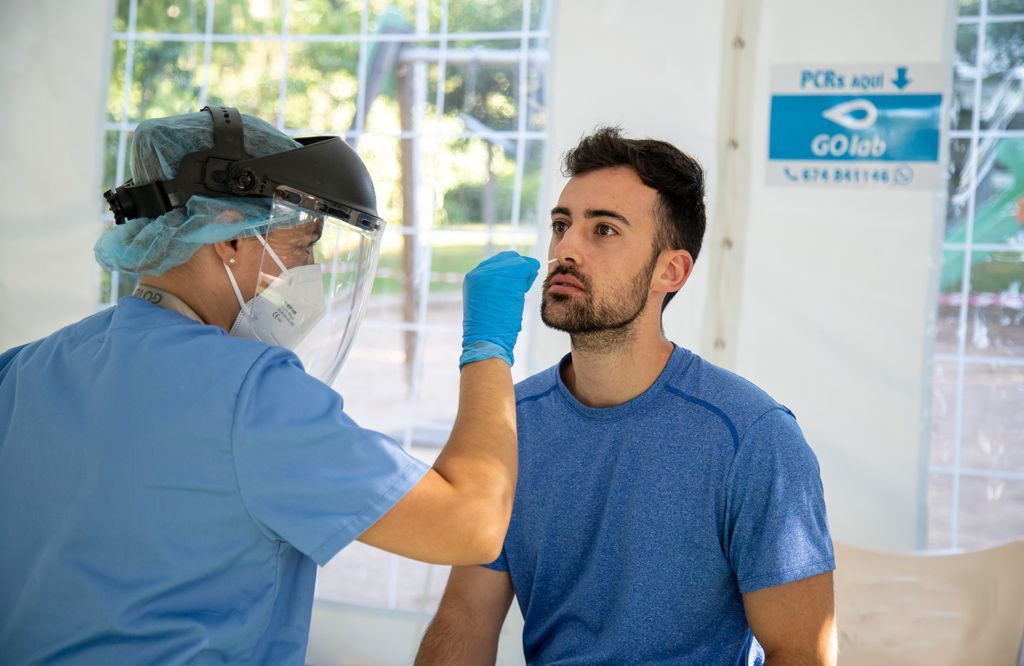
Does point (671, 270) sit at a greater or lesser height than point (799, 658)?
greater

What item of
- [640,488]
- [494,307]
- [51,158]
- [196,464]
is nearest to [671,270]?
[640,488]

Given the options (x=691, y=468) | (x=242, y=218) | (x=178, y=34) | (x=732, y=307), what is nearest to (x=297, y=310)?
(x=242, y=218)

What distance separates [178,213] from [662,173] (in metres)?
0.99

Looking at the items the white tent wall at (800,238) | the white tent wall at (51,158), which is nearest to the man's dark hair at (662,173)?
the white tent wall at (800,238)

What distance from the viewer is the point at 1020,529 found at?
226 cm

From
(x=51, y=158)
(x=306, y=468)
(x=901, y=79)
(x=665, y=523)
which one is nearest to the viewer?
(x=306, y=468)

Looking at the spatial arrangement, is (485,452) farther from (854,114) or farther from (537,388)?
(854,114)

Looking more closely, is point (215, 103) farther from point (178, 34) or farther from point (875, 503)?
point (875, 503)

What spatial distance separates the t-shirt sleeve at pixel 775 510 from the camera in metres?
1.42

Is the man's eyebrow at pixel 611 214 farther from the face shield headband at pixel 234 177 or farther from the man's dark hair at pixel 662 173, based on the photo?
the face shield headband at pixel 234 177

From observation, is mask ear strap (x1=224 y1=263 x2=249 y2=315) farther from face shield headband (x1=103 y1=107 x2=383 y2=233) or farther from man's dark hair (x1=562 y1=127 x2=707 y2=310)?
man's dark hair (x1=562 y1=127 x2=707 y2=310)

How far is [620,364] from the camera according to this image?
171 cm

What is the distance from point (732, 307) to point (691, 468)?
922 mm

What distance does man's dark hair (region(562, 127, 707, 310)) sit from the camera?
5.93ft
